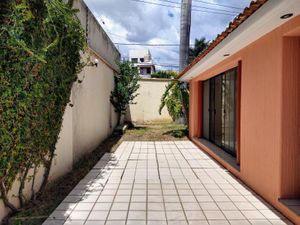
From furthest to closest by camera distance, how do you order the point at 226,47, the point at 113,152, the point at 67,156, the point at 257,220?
the point at 113,152
the point at 67,156
the point at 226,47
the point at 257,220

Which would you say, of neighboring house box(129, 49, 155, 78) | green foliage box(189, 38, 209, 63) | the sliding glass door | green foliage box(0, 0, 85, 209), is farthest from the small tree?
neighboring house box(129, 49, 155, 78)

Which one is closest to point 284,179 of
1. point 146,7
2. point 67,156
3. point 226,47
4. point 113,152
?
point 226,47

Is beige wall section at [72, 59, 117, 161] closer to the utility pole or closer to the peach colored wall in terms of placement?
the peach colored wall

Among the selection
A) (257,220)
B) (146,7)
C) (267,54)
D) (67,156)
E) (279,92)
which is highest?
(146,7)

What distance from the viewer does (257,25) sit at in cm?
427

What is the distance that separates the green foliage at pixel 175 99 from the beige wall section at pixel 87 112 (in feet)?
8.74

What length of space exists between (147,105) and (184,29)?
555 cm

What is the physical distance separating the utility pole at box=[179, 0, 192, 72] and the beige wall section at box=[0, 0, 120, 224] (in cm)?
397

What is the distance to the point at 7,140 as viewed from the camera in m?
3.56

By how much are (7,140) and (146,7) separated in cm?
1721

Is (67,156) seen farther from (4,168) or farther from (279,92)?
(279,92)

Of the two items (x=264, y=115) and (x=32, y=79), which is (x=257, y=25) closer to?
(x=264, y=115)

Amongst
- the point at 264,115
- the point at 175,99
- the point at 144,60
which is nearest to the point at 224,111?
Result: the point at 264,115

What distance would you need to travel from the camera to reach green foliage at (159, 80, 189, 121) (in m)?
13.4
